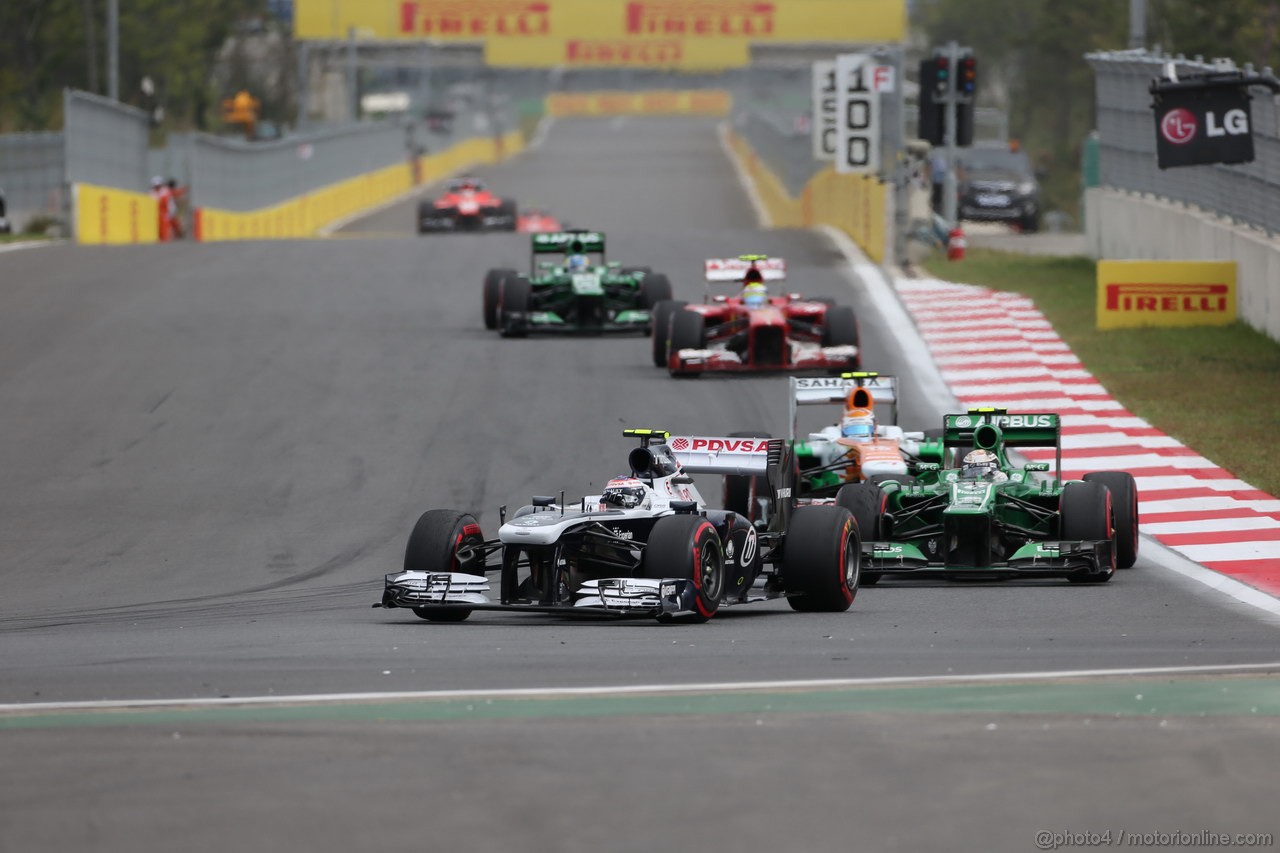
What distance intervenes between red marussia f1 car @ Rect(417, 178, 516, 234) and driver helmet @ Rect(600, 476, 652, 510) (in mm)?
35906

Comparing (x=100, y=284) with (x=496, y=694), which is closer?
(x=496, y=694)

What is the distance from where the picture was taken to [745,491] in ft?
48.0

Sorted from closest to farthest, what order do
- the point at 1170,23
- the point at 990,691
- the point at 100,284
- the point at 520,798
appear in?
the point at 520,798
the point at 990,691
the point at 100,284
the point at 1170,23

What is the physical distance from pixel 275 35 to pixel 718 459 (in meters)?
119

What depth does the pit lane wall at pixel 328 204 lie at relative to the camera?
47.6m

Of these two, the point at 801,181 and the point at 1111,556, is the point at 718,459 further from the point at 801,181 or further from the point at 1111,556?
the point at 801,181

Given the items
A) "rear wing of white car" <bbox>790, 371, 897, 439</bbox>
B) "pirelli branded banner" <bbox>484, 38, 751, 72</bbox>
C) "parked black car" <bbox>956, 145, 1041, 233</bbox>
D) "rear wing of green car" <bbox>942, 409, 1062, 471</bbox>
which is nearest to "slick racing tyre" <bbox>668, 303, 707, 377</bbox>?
"rear wing of white car" <bbox>790, 371, 897, 439</bbox>

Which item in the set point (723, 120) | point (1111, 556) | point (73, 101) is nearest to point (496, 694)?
point (1111, 556)

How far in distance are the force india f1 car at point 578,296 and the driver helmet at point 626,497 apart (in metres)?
14.2

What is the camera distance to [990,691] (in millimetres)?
9141

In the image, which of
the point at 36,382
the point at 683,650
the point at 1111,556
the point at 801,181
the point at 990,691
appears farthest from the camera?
the point at 801,181

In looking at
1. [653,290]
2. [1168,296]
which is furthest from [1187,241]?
[653,290]

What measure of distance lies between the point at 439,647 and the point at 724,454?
324cm

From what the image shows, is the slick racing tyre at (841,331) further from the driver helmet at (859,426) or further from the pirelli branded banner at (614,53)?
the pirelli branded banner at (614,53)
